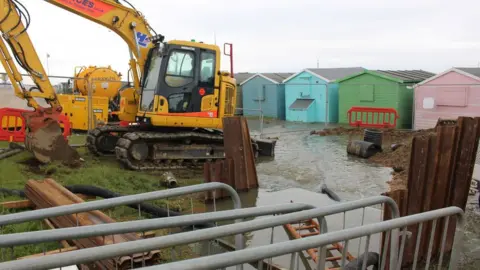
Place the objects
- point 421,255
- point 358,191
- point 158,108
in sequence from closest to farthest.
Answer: point 421,255
point 358,191
point 158,108

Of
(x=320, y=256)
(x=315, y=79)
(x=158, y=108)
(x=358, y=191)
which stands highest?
(x=315, y=79)

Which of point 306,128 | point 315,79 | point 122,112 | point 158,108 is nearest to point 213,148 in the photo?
point 158,108

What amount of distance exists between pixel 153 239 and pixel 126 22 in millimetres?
10124

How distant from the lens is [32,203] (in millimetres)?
6816

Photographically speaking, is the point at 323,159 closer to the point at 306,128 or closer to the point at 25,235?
the point at 306,128

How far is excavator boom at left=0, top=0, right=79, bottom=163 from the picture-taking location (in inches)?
393

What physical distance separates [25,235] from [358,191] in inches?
304

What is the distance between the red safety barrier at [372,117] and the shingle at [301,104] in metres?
3.05

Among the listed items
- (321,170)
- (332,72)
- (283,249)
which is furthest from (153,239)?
(332,72)

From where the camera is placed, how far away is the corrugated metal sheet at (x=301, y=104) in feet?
81.4

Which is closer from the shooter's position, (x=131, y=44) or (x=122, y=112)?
(x=131, y=44)

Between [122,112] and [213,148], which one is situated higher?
[122,112]

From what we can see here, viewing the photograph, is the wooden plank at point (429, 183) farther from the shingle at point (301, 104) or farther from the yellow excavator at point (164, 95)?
the shingle at point (301, 104)

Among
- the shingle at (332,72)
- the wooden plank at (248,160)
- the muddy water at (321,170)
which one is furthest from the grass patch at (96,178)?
the shingle at (332,72)
